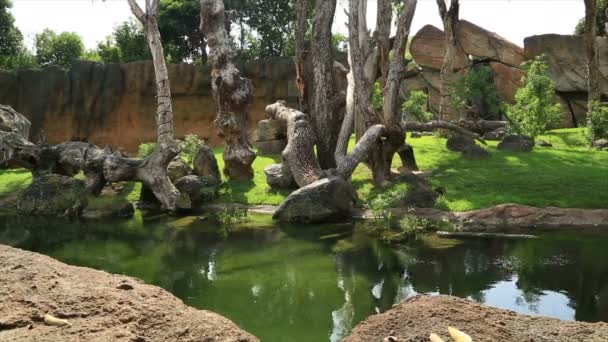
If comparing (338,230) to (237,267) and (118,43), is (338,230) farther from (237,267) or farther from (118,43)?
(118,43)

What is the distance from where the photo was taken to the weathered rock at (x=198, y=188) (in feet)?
46.1

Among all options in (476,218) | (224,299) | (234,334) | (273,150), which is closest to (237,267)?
(224,299)

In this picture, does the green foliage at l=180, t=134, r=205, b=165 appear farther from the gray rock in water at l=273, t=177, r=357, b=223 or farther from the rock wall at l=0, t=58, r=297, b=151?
the rock wall at l=0, t=58, r=297, b=151

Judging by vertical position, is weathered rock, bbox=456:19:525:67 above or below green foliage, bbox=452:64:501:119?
above

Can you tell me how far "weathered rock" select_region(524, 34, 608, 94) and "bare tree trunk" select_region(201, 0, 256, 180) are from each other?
15651 millimetres

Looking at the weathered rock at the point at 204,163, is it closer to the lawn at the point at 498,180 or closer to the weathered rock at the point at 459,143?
the lawn at the point at 498,180

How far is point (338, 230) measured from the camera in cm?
1138

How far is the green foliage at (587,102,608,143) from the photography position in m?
18.7

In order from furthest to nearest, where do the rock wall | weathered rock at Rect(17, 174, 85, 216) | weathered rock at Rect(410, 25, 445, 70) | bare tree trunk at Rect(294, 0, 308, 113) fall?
weathered rock at Rect(410, 25, 445, 70), the rock wall, bare tree trunk at Rect(294, 0, 308, 113), weathered rock at Rect(17, 174, 85, 216)

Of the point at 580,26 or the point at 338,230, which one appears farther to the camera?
the point at 580,26

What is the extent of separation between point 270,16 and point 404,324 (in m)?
31.4

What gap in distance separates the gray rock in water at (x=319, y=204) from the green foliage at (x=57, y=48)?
29.7m

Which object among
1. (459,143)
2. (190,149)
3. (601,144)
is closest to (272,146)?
(190,149)

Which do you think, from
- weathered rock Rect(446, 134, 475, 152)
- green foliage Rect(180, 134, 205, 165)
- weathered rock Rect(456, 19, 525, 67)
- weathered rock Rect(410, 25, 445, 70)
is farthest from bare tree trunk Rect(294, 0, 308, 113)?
weathered rock Rect(410, 25, 445, 70)
